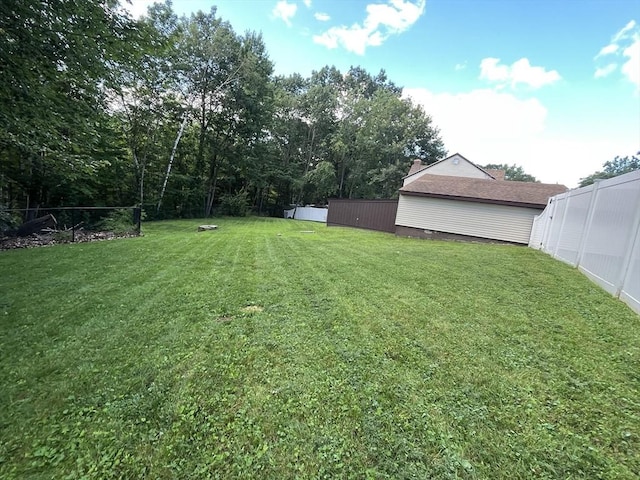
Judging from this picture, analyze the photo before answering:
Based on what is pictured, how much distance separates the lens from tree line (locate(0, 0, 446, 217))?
4117 mm

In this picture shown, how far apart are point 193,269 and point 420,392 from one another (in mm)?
4649

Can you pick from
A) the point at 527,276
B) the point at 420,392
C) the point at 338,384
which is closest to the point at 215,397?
the point at 338,384

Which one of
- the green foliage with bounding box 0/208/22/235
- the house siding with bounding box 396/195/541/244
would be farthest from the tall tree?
the house siding with bounding box 396/195/541/244

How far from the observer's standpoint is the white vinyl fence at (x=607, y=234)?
3367 millimetres

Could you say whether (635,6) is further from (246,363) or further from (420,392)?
(246,363)

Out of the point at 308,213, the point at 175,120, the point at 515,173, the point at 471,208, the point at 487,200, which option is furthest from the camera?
the point at 515,173

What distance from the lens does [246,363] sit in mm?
2395

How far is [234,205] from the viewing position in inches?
922

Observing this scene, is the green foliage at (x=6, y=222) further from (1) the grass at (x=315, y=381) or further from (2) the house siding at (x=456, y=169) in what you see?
(2) the house siding at (x=456, y=169)

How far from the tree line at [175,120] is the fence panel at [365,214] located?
9.65 meters

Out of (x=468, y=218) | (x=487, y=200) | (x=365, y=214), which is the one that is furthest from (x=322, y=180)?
(x=487, y=200)

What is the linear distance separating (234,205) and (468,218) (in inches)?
698

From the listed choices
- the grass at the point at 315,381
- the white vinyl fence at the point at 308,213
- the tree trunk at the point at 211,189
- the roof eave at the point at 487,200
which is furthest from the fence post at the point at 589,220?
the tree trunk at the point at 211,189

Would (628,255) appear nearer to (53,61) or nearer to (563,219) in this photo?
(563,219)
